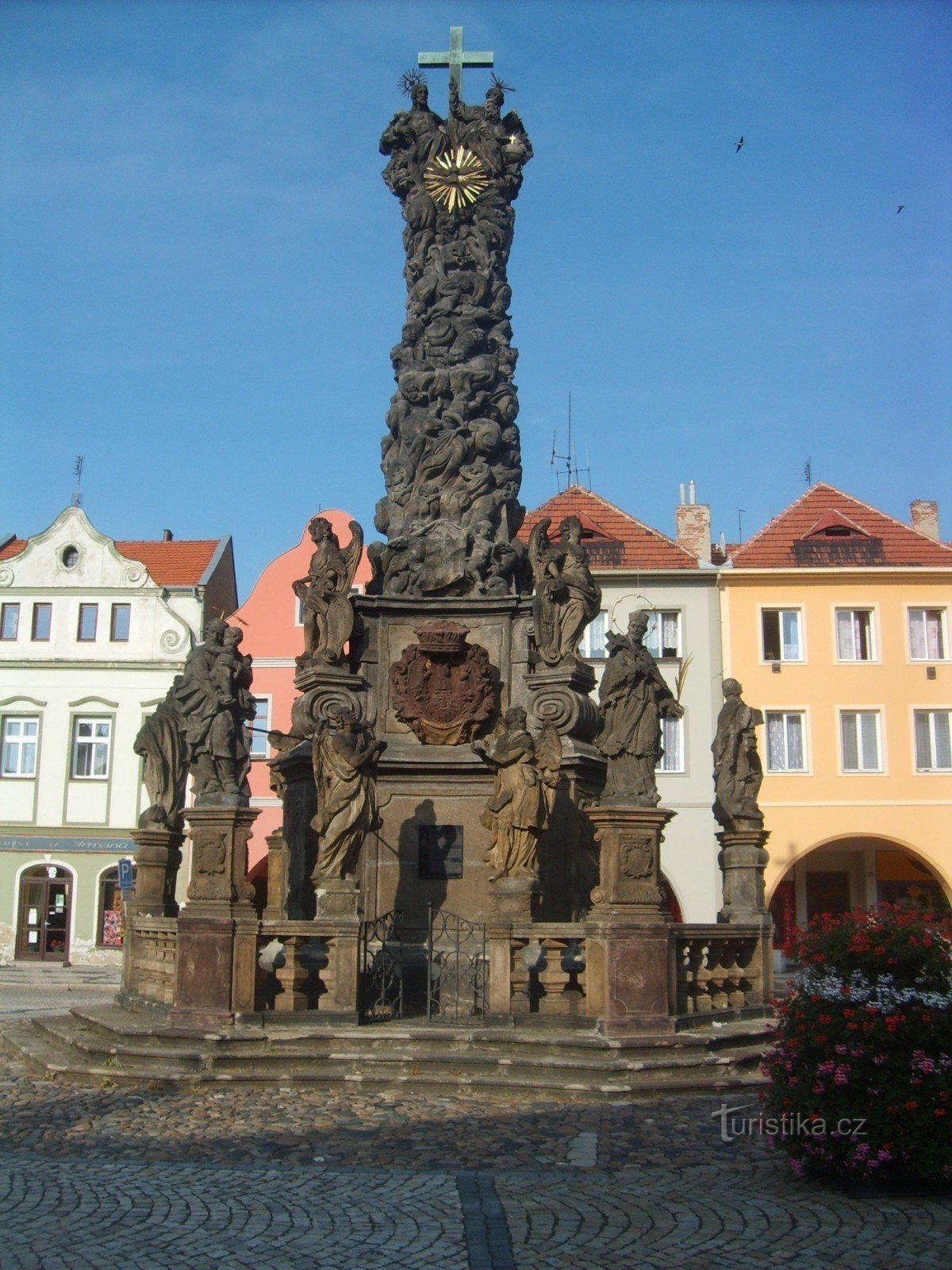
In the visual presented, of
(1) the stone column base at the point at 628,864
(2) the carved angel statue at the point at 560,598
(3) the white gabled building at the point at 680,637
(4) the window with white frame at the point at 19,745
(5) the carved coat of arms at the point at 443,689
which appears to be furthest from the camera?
(4) the window with white frame at the point at 19,745

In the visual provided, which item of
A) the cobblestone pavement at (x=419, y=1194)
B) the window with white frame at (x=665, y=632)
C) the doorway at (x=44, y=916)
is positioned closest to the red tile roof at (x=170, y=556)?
the doorway at (x=44, y=916)

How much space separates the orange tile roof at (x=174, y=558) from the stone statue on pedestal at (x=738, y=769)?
24716mm

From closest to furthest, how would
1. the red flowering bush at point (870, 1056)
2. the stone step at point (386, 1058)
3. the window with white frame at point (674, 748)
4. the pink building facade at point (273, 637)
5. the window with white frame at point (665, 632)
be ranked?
the red flowering bush at point (870, 1056) → the stone step at point (386, 1058) → the window with white frame at point (674, 748) → the window with white frame at point (665, 632) → the pink building facade at point (273, 637)

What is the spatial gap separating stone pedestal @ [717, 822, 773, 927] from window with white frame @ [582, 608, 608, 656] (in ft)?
64.1

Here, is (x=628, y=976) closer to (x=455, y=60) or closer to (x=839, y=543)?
(x=455, y=60)

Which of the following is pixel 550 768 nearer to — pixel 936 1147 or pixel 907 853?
pixel 936 1147

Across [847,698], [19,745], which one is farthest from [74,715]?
[847,698]

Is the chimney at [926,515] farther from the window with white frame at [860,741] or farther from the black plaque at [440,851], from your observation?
the black plaque at [440,851]

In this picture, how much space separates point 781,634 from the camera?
1394 inches

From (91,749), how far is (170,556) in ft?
22.2

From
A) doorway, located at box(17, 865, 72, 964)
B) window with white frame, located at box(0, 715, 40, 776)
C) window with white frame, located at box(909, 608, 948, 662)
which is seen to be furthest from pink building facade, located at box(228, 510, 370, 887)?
window with white frame, located at box(909, 608, 948, 662)

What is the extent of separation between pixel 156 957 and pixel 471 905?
124 inches

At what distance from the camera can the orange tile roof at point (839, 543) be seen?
3562 centimetres

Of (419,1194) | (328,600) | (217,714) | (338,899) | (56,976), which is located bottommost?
(419,1194)
